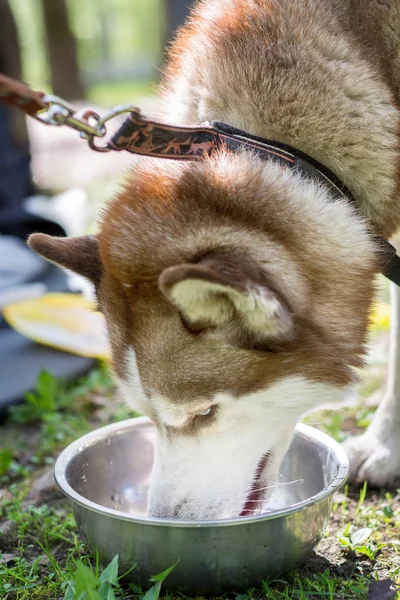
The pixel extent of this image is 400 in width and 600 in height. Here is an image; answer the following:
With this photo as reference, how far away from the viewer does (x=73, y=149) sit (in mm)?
13008

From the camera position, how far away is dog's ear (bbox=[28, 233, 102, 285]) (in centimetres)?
263

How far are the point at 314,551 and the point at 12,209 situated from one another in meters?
4.50

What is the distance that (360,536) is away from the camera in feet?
8.92

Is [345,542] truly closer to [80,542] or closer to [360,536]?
[360,536]

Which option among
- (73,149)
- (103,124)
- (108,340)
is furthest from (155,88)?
(73,149)

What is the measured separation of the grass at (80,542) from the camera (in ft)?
8.00

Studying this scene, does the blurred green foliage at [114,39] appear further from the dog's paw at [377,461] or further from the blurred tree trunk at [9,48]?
the dog's paw at [377,461]

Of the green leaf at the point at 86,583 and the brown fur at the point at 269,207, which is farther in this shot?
the brown fur at the point at 269,207

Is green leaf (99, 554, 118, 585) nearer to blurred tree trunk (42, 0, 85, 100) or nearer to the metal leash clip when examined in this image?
the metal leash clip

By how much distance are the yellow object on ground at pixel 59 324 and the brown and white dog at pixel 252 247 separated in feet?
7.13

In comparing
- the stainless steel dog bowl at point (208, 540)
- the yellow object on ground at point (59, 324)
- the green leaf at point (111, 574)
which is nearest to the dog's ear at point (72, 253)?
the stainless steel dog bowl at point (208, 540)

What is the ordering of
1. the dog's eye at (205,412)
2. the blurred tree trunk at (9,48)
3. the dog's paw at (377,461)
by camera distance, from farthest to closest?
1. the blurred tree trunk at (9,48)
2. the dog's paw at (377,461)
3. the dog's eye at (205,412)

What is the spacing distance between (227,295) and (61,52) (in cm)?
1554

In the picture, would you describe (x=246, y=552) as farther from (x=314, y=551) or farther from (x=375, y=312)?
(x=375, y=312)
